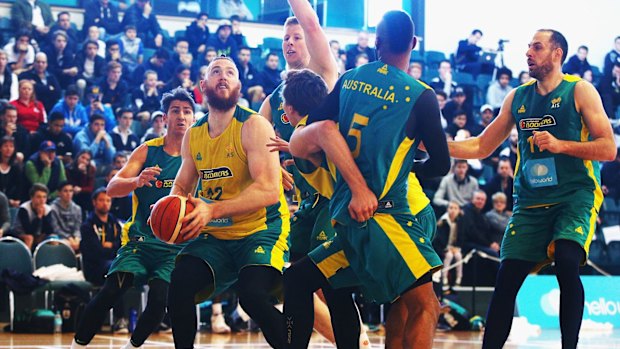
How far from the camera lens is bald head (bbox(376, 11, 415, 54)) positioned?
4.64 metres

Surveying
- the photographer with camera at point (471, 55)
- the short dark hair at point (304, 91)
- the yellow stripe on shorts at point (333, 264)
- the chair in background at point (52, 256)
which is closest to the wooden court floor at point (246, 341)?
the chair in background at point (52, 256)

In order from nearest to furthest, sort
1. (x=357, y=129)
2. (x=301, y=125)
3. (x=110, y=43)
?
(x=357, y=129) < (x=301, y=125) < (x=110, y=43)

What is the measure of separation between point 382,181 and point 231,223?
5.07ft

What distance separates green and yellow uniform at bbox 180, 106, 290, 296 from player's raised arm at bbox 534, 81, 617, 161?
1.72 metres

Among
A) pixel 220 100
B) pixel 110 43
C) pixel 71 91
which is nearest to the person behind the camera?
pixel 220 100

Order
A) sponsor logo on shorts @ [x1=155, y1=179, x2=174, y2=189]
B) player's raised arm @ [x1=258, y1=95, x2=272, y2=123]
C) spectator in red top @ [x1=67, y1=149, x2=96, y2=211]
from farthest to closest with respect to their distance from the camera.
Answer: spectator in red top @ [x1=67, y1=149, x2=96, y2=211] → sponsor logo on shorts @ [x1=155, y1=179, x2=174, y2=189] → player's raised arm @ [x1=258, y1=95, x2=272, y2=123]

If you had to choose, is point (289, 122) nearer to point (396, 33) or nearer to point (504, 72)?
point (396, 33)

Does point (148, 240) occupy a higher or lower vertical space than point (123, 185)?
lower

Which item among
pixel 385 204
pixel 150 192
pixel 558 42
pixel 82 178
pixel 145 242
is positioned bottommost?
pixel 82 178

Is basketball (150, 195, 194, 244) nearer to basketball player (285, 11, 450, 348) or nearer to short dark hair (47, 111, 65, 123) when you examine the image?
basketball player (285, 11, 450, 348)

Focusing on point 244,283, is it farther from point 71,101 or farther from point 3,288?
point 71,101

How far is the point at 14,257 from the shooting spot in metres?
11.4

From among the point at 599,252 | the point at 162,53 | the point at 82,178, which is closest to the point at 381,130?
the point at 82,178

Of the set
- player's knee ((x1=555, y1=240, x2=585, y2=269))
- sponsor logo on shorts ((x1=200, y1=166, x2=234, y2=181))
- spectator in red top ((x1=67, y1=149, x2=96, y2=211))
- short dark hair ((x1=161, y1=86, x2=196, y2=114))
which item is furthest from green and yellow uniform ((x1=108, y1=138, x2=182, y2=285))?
spectator in red top ((x1=67, y1=149, x2=96, y2=211))
